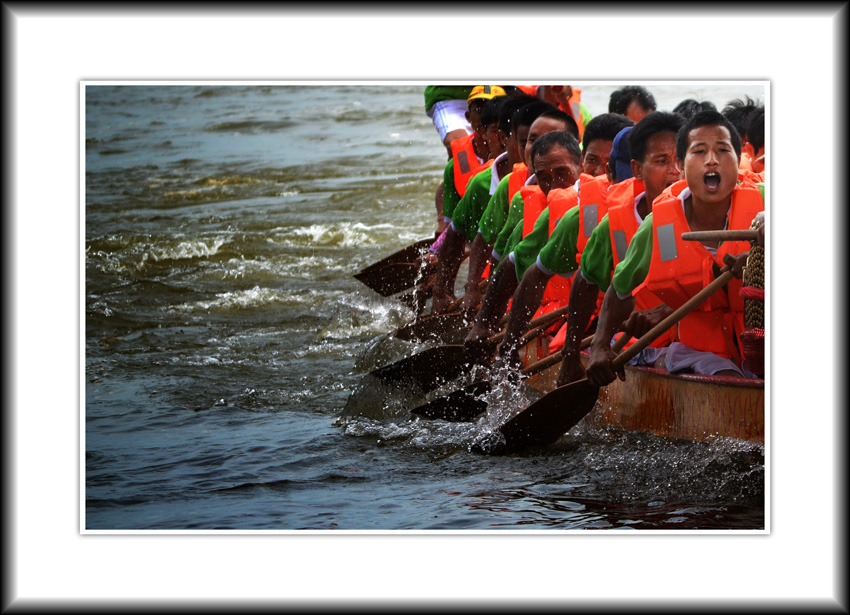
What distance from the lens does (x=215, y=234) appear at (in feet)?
28.7

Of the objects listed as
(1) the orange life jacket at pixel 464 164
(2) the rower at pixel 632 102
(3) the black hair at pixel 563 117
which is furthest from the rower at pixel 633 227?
(1) the orange life jacket at pixel 464 164

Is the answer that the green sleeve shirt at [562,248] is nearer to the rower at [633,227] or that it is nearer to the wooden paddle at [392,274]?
the rower at [633,227]

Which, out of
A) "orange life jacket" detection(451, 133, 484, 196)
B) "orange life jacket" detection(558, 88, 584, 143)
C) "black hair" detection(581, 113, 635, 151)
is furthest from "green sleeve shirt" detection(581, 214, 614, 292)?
"orange life jacket" detection(451, 133, 484, 196)

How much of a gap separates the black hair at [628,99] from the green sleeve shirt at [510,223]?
92cm

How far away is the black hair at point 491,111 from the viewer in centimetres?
574

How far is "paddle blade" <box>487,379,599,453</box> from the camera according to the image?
13.3 feet

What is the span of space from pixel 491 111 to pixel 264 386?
160 centimetres

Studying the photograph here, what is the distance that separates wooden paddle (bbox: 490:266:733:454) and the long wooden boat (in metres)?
0.11

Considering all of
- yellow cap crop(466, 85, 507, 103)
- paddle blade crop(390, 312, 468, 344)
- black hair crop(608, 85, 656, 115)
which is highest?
yellow cap crop(466, 85, 507, 103)

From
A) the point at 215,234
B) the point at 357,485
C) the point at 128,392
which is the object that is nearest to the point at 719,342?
the point at 357,485

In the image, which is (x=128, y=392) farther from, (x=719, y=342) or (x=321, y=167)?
(x=321, y=167)

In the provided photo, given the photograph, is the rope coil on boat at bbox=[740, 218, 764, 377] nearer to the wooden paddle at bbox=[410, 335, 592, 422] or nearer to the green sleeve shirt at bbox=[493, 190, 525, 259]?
the wooden paddle at bbox=[410, 335, 592, 422]
